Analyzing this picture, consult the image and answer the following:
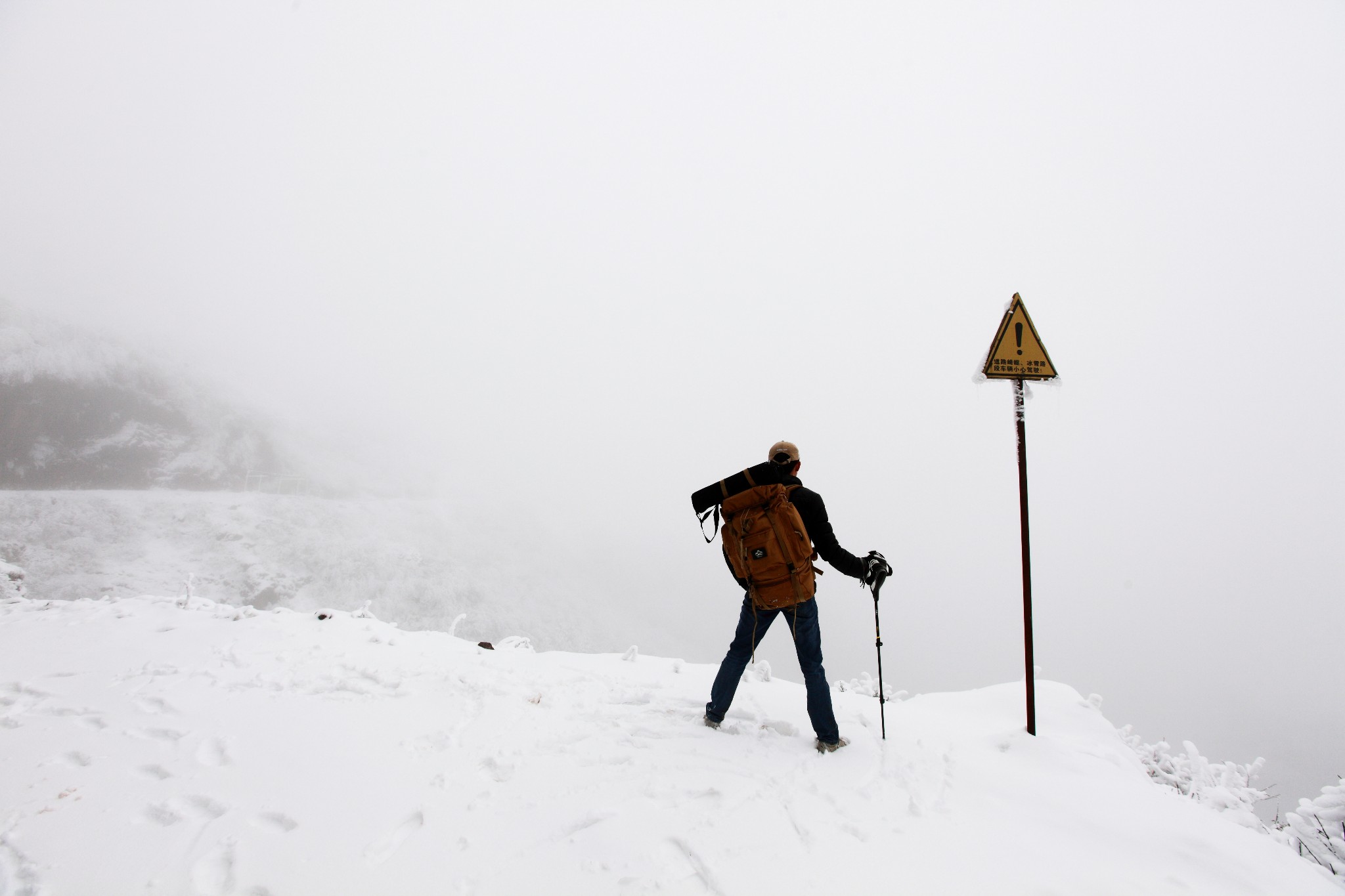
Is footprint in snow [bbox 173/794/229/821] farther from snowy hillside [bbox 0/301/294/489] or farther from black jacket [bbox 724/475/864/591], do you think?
snowy hillside [bbox 0/301/294/489]

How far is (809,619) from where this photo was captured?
4.34 meters

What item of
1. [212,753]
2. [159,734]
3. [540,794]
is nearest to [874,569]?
[540,794]

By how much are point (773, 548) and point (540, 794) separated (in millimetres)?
2326

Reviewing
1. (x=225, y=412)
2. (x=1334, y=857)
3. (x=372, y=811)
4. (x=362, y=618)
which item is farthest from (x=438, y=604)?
(x=1334, y=857)

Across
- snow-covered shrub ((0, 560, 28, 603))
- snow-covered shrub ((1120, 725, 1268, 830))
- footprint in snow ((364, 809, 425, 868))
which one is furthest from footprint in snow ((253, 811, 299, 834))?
snow-covered shrub ((0, 560, 28, 603))

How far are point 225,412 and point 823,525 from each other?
4557 centimetres

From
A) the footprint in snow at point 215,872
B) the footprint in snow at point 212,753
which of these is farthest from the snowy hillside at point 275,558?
the footprint in snow at point 215,872

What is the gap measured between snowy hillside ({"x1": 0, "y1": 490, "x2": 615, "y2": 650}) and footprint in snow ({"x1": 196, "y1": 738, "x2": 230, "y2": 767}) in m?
19.2

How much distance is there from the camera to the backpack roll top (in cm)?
416

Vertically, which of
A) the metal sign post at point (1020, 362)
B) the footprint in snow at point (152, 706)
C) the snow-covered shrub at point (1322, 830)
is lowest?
the snow-covered shrub at point (1322, 830)

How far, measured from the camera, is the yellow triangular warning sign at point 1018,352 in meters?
5.29

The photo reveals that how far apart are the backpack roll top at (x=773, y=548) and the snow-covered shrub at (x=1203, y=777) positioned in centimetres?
380

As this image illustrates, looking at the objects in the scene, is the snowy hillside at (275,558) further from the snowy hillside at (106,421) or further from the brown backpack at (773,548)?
the brown backpack at (773,548)

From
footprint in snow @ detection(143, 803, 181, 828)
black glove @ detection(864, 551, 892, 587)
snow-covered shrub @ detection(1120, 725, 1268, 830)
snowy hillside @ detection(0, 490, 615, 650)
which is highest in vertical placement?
black glove @ detection(864, 551, 892, 587)
